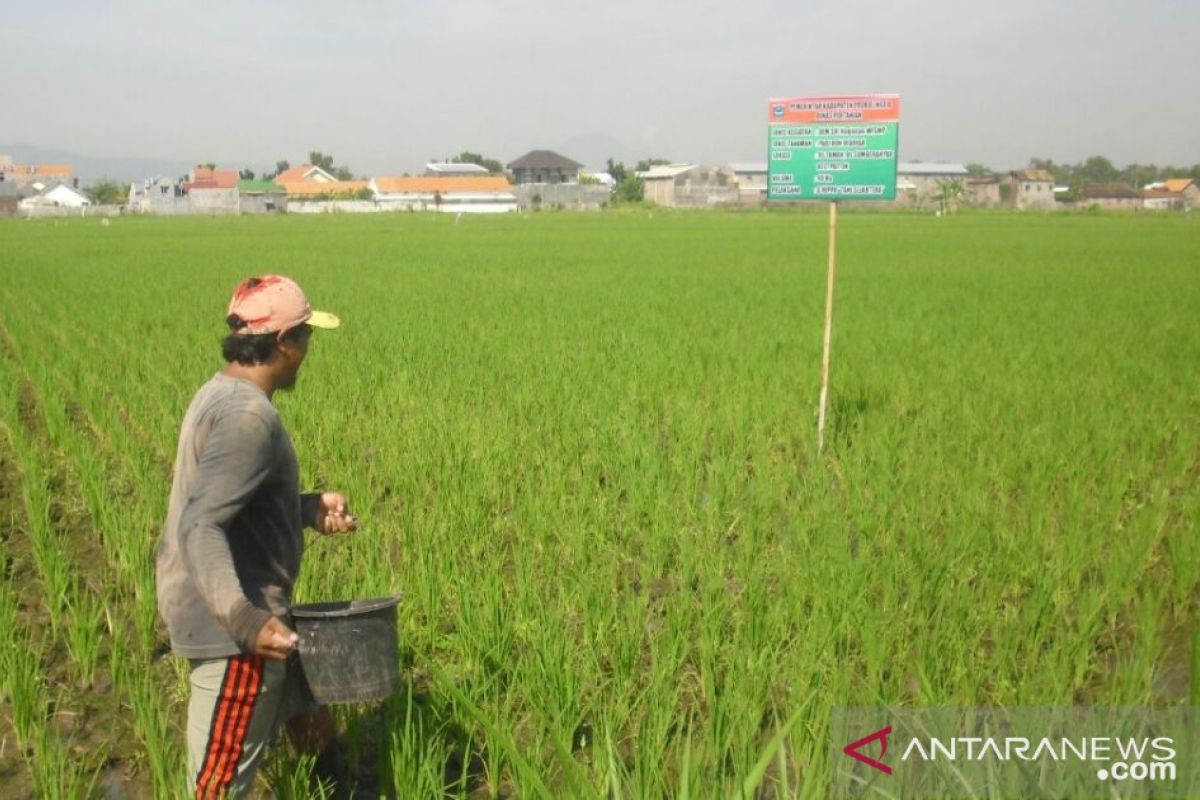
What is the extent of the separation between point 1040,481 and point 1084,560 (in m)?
1.17

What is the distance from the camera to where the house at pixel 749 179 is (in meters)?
80.1

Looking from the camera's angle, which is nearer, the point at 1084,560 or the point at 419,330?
the point at 1084,560

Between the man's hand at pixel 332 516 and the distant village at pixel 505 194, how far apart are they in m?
62.9

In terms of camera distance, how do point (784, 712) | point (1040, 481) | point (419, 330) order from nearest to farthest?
1. point (784, 712)
2. point (1040, 481)
3. point (419, 330)

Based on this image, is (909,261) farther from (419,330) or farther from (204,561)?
(204,561)

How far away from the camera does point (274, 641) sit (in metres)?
2.26

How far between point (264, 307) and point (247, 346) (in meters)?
0.08

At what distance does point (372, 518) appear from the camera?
4738 mm

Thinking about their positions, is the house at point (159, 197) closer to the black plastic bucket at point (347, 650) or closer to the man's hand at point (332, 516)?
the man's hand at point (332, 516)

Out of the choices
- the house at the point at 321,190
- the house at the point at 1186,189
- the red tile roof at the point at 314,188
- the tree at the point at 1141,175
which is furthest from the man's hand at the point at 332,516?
the tree at the point at 1141,175

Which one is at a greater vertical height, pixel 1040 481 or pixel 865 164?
pixel 865 164

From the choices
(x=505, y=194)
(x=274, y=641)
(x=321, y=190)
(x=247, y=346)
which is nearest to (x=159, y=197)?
(x=321, y=190)

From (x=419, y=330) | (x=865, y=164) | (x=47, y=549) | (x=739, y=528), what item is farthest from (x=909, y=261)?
(x=47, y=549)

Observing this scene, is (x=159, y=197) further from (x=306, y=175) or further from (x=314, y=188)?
(x=306, y=175)
